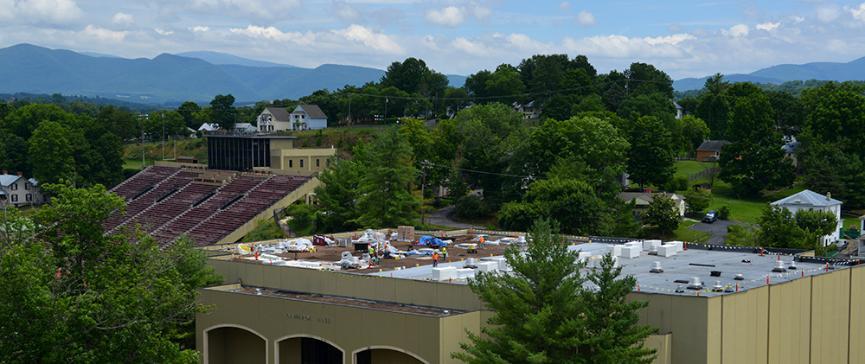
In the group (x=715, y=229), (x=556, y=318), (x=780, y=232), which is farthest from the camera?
(x=715, y=229)

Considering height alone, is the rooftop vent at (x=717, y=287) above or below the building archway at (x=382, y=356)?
above

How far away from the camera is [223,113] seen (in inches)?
5758

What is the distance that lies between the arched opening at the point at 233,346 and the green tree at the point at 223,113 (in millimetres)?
110666

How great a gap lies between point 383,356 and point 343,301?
9.74ft

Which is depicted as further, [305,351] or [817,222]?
[817,222]

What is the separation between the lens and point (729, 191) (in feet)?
268

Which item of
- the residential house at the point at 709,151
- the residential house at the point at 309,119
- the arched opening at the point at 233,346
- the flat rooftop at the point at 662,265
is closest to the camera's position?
the flat rooftop at the point at 662,265

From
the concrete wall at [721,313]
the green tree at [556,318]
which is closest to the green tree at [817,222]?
the concrete wall at [721,313]

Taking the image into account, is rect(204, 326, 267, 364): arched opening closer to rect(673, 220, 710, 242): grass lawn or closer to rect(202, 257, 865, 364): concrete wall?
rect(202, 257, 865, 364): concrete wall

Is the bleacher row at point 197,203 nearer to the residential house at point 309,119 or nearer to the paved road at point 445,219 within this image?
the paved road at point 445,219

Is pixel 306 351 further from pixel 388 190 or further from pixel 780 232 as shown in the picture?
pixel 388 190

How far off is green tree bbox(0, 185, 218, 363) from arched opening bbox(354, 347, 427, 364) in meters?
5.29

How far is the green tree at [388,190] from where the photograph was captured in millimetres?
63125

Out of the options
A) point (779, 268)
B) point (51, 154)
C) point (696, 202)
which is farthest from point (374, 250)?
point (51, 154)
